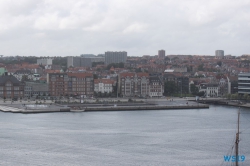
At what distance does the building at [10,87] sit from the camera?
44094 millimetres

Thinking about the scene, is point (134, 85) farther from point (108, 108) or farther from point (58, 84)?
point (108, 108)

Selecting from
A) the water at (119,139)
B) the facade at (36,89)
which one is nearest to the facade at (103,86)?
the facade at (36,89)

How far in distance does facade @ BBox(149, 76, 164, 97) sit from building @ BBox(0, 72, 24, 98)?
361 inches

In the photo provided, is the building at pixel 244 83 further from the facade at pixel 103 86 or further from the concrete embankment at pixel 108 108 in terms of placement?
the facade at pixel 103 86

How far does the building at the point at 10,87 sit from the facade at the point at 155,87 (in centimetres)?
916

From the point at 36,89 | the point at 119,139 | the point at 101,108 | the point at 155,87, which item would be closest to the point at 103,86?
the point at 155,87

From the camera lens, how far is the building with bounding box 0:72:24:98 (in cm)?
4409

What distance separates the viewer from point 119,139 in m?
23.0

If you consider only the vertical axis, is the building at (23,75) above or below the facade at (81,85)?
above

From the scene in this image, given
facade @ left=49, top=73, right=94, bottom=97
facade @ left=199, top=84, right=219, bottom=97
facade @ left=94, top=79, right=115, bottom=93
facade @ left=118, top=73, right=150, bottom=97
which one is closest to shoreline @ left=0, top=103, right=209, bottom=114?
Answer: facade @ left=49, top=73, right=94, bottom=97

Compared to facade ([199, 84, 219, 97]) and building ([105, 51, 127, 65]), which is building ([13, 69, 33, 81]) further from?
building ([105, 51, 127, 65])

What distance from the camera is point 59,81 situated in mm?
46594

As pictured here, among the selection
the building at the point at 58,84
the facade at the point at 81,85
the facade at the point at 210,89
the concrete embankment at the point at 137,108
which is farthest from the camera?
the facade at the point at 210,89

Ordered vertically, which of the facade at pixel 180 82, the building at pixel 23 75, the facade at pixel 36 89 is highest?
the building at pixel 23 75
